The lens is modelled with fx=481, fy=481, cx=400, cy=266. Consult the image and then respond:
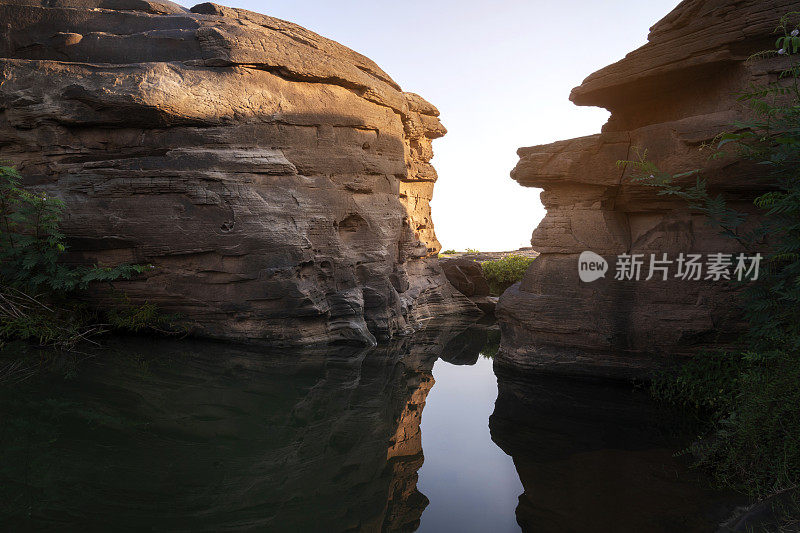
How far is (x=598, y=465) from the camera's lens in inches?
176

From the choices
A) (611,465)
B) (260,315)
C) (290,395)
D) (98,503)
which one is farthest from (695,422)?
(260,315)

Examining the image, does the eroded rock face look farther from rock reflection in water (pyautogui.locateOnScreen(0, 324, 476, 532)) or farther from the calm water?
rock reflection in water (pyautogui.locateOnScreen(0, 324, 476, 532))

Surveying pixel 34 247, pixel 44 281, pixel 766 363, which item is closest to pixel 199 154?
pixel 34 247

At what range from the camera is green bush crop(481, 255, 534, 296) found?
622 inches

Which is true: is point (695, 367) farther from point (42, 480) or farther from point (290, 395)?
point (42, 480)

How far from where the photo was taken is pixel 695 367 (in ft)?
20.8

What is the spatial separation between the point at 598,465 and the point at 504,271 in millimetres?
11763

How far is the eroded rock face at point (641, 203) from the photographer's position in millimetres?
6324

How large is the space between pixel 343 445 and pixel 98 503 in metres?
2.12

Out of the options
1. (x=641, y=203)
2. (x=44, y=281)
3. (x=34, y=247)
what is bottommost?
(x=44, y=281)

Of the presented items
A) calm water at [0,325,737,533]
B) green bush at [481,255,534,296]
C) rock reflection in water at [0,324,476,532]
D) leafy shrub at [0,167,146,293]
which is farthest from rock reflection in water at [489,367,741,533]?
green bush at [481,255,534,296]

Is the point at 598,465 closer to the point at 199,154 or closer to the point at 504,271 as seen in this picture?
the point at 199,154

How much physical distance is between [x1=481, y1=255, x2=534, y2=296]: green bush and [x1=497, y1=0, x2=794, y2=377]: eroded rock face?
752 cm

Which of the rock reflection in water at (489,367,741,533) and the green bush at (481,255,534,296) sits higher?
the green bush at (481,255,534,296)
